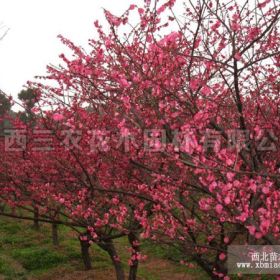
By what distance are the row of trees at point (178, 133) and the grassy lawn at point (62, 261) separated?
388 cm

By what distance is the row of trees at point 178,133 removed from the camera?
454cm

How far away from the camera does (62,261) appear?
590 inches

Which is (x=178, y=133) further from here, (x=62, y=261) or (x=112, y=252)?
(x=62, y=261)

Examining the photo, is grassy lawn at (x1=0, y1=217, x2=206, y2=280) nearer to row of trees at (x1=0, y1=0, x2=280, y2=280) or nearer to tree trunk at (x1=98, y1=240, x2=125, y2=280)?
tree trunk at (x1=98, y1=240, x2=125, y2=280)

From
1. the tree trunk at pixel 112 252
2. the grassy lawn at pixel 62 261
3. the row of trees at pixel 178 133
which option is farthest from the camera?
the grassy lawn at pixel 62 261

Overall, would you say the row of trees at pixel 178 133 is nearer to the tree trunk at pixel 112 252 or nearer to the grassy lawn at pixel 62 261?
the tree trunk at pixel 112 252

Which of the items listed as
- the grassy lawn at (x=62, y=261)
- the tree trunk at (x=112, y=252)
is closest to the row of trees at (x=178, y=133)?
the tree trunk at (x=112, y=252)

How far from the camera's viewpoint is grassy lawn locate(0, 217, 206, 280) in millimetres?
13359

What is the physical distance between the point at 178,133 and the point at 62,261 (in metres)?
11.5

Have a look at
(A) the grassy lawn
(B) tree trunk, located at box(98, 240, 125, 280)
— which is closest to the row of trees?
(B) tree trunk, located at box(98, 240, 125, 280)

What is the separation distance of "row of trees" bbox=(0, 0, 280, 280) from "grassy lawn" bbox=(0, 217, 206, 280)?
388 cm

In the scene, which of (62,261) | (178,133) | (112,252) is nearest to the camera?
(178,133)

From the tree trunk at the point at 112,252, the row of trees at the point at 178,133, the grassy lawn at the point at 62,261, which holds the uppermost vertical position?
the row of trees at the point at 178,133

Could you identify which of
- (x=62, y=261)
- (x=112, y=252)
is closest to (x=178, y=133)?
(x=112, y=252)
